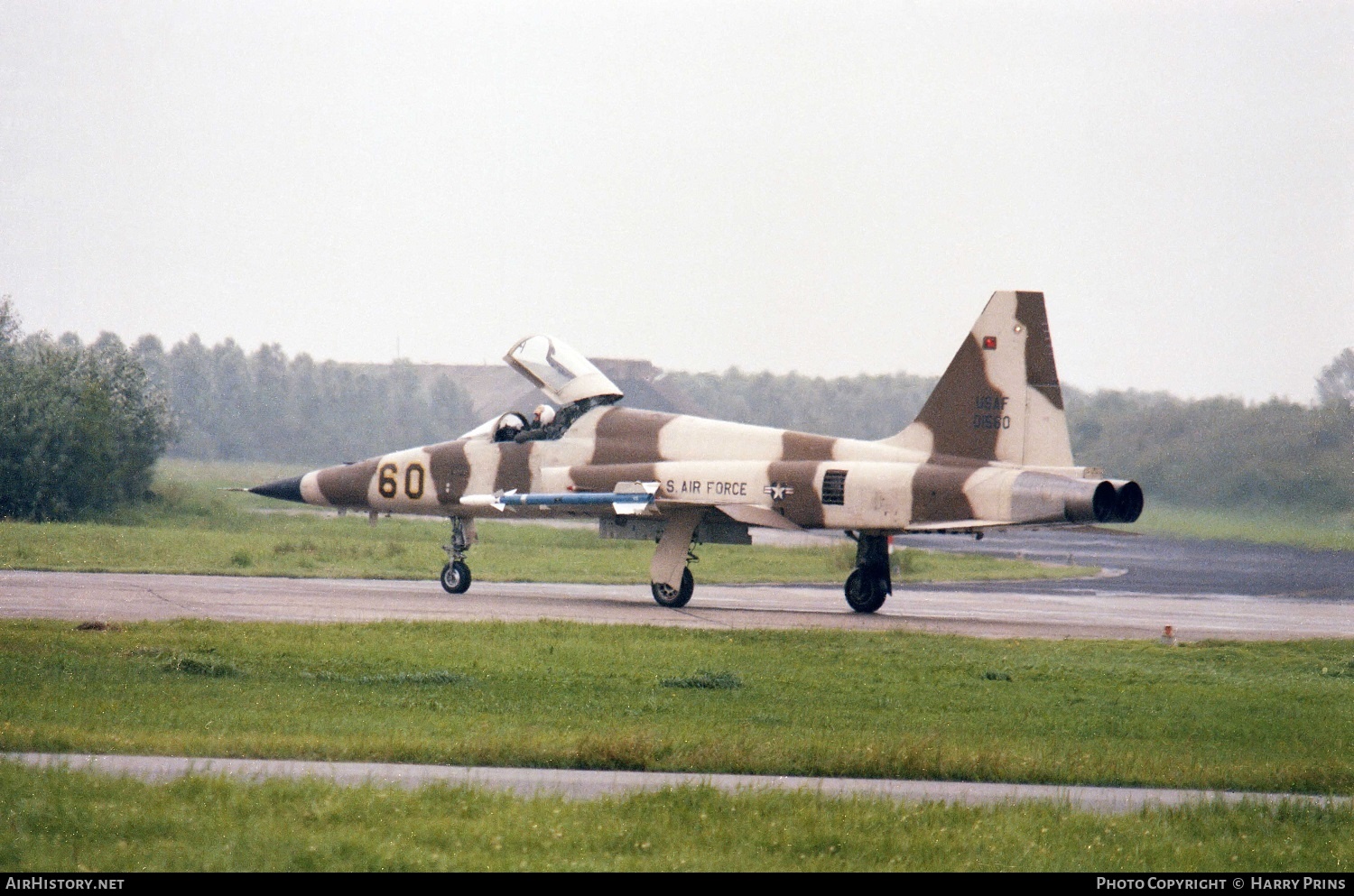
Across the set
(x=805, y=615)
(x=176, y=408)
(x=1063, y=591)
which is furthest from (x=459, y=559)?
(x=176, y=408)

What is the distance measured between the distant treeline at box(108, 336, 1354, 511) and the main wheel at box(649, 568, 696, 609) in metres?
15.8

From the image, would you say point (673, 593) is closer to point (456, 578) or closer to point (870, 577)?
point (870, 577)

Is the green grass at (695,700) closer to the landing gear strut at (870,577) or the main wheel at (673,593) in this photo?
the landing gear strut at (870,577)

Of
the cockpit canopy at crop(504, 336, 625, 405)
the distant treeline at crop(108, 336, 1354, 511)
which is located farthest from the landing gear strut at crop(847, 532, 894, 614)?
the distant treeline at crop(108, 336, 1354, 511)

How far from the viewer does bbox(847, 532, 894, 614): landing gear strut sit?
25891mm

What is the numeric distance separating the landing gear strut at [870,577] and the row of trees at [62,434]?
73.6 ft

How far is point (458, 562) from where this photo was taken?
27500 mm

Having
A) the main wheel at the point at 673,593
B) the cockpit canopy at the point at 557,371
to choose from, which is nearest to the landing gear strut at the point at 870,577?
the main wheel at the point at 673,593

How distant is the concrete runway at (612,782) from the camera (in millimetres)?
10727

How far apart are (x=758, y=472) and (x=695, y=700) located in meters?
10.5

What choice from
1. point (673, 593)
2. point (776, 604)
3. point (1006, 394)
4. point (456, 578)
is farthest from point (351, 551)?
point (1006, 394)
